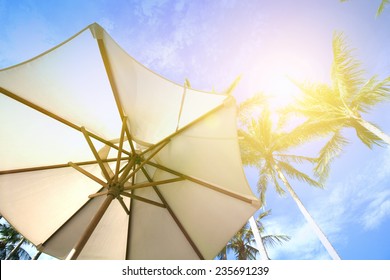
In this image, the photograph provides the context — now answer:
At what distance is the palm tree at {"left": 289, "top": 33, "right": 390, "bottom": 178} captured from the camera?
39.2ft

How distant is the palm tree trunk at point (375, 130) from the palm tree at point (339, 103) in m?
0.05

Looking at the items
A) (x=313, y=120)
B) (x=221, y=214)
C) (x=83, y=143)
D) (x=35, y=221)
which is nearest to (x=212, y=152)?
(x=221, y=214)

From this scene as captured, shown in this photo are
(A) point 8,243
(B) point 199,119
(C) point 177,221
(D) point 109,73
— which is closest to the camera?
(D) point 109,73

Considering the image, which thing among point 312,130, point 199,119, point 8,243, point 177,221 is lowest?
point 177,221

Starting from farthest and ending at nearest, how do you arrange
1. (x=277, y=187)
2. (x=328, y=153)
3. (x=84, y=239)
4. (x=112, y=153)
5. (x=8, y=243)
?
(x=8, y=243) < (x=277, y=187) < (x=328, y=153) < (x=112, y=153) < (x=84, y=239)

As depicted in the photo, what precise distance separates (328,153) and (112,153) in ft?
43.3

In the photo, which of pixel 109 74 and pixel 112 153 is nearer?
pixel 109 74

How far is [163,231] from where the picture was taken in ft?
11.8

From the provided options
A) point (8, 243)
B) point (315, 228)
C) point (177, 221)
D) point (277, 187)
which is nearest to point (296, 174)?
point (277, 187)

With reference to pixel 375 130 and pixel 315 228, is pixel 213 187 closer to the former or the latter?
pixel 315 228

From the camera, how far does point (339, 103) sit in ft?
42.2

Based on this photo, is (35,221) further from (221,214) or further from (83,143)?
(221,214)

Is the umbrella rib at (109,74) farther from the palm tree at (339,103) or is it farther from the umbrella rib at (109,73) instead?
the palm tree at (339,103)

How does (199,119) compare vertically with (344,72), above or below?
below
